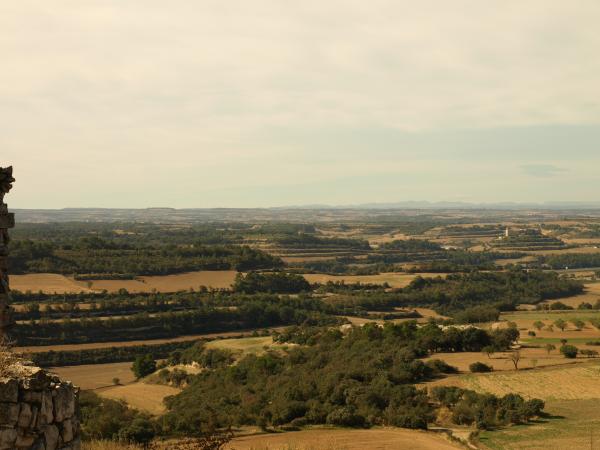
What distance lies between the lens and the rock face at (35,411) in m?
7.96

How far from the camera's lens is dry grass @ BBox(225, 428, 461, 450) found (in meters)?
21.3

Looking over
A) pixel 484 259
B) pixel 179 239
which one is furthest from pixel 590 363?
pixel 179 239

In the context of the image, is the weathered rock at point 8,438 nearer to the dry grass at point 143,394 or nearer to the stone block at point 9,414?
the stone block at point 9,414

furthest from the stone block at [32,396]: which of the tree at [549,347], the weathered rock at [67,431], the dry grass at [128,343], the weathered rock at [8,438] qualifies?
the dry grass at [128,343]

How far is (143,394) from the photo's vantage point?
44.3 meters

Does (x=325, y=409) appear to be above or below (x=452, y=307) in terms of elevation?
above

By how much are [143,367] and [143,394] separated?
8149 mm

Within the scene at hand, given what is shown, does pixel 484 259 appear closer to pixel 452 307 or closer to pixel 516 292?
pixel 516 292

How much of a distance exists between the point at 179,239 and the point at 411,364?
490 ft

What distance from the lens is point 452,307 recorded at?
307 feet

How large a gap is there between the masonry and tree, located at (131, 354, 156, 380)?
44730 mm

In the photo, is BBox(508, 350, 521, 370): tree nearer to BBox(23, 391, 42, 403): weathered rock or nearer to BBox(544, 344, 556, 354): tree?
BBox(544, 344, 556, 354): tree

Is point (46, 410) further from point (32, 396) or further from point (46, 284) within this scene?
point (46, 284)

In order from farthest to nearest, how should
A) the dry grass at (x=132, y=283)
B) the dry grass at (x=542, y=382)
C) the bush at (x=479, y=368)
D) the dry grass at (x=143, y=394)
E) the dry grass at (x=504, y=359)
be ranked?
1. the dry grass at (x=132, y=283)
2. the dry grass at (x=504, y=359)
3. the dry grass at (x=143, y=394)
4. the bush at (x=479, y=368)
5. the dry grass at (x=542, y=382)
